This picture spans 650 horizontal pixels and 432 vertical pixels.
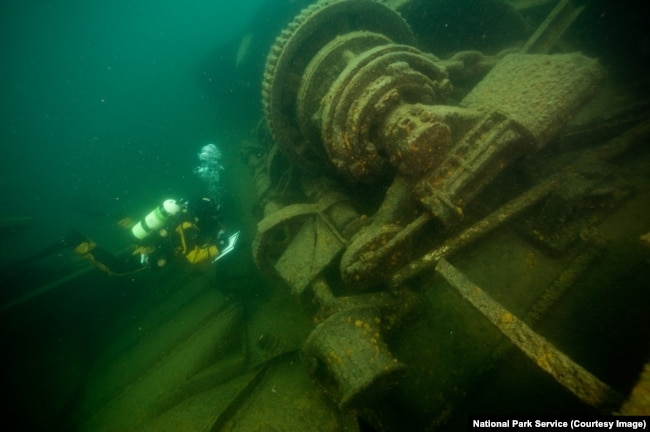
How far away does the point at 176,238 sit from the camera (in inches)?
209

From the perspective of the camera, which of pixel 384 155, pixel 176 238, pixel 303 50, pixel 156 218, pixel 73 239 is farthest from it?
pixel 73 239

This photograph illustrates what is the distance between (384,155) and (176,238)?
370 cm

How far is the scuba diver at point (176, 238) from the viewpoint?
5246 millimetres

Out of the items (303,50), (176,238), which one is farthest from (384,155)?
(176,238)

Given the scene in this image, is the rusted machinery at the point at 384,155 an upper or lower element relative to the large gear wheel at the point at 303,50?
lower

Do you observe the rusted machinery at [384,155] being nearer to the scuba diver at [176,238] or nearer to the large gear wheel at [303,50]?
the large gear wheel at [303,50]

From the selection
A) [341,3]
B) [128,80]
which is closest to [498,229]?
[341,3]

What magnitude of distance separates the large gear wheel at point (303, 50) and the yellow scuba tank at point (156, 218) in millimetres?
2592

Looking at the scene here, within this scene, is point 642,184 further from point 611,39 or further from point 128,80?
point 128,80

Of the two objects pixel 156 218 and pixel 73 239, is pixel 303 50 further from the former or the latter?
pixel 73 239

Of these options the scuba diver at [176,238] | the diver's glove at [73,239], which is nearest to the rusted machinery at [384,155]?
the scuba diver at [176,238]

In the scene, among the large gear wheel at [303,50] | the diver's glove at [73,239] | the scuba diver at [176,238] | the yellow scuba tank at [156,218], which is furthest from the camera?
the diver's glove at [73,239]

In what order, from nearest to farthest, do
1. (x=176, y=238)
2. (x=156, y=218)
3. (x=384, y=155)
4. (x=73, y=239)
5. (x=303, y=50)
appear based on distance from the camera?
(x=384, y=155)
(x=303, y=50)
(x=176, y=238)
(x=156, y=218)
(x=73, y=239)

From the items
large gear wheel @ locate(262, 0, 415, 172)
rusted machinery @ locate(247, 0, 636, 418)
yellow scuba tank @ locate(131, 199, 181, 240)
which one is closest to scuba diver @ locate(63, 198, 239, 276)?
yellow scuba tank @ locate(131, 199, 181, 240)
